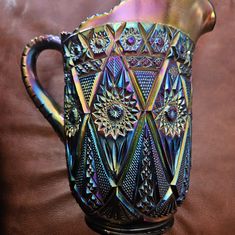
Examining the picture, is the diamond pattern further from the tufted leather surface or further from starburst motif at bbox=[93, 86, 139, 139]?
the tufted leather surface

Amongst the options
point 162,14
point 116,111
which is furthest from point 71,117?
point 162,14

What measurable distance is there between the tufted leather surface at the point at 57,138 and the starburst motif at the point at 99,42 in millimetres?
299

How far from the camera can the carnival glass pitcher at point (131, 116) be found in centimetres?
44

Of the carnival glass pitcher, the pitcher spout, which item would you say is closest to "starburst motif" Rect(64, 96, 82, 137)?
the carnival glass pitcher

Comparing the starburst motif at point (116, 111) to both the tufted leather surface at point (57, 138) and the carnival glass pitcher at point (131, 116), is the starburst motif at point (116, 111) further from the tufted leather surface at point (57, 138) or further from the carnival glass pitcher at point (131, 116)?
the tufted leather surface at point (57, 138)

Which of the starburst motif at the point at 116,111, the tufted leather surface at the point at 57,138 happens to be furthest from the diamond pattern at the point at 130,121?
the tufted leather surface at the point at 57,138

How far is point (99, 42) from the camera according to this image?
0.46 metres

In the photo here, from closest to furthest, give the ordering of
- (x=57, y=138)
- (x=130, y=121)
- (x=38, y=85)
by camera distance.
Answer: (x=130, y=121) < (x=38, y=85) < (x=57, y=138)

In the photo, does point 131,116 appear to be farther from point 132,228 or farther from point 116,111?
point 132,228

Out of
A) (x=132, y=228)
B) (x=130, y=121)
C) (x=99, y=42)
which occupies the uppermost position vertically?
(x=99, y=42)

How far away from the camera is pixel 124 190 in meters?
0.44

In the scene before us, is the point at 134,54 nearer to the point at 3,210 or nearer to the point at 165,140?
the point at 165,140

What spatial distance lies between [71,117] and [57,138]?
26cm

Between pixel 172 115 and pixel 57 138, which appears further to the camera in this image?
pixel 57 138
